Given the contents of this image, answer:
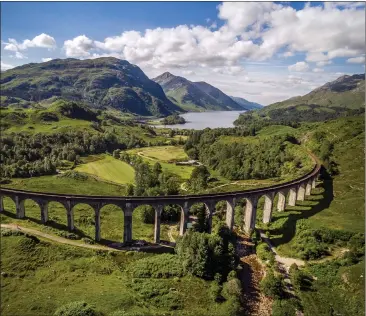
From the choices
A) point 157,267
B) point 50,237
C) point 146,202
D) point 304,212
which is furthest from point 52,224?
point 304,212

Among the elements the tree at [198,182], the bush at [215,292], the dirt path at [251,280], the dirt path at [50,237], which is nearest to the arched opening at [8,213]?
the dirt path at [50,237]

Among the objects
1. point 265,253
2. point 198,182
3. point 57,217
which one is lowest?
point 265,253

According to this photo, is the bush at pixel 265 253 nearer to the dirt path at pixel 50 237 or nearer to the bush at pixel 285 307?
the bush at pixel 285 307

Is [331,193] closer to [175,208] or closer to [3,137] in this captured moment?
[175,208]

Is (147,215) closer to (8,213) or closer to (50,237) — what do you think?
(50,237)

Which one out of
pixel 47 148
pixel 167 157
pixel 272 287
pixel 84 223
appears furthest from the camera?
pixel 167 157

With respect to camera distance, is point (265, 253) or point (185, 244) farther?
point (265, 253)
